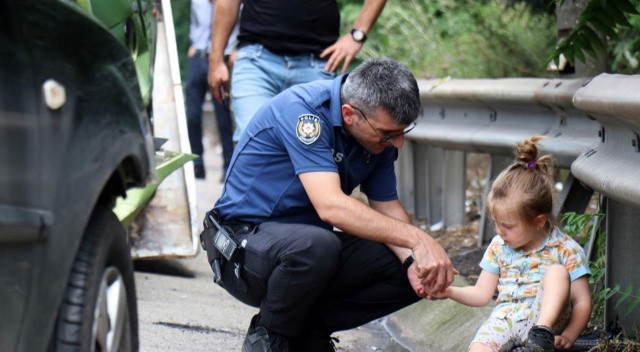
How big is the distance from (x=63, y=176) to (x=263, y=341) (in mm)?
1826

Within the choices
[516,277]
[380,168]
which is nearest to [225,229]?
[380,168]

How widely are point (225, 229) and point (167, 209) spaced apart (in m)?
2.15

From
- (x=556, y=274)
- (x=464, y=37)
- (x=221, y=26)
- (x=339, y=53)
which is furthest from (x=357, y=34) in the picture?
(x=464, y=37)

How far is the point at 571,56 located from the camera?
4.87m

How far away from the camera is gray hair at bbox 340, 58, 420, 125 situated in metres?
4.21

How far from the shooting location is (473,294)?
426cm

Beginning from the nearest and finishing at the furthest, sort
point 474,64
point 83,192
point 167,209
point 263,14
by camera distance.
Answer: point 83,192 → point 263,14 → point 167,209 → point 474,64

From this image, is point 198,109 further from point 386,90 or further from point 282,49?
point 386,90

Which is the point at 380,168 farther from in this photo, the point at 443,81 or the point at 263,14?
the point at 443,81

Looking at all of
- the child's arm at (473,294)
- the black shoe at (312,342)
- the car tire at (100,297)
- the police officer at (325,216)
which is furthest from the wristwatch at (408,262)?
the car tire at (100,297)

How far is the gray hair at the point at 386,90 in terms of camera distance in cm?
421

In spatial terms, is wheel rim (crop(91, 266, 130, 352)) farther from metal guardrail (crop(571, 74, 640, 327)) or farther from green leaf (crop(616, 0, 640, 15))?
green leaf (crop(616, 0, 640, 15))

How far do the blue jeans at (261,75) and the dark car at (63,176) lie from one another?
245 centimetres

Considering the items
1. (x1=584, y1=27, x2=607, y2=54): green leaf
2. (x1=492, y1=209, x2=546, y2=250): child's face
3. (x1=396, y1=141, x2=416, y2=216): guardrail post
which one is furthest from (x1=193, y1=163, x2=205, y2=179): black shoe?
(x1=492, y1=209, x2=546, y2=250): child's face
